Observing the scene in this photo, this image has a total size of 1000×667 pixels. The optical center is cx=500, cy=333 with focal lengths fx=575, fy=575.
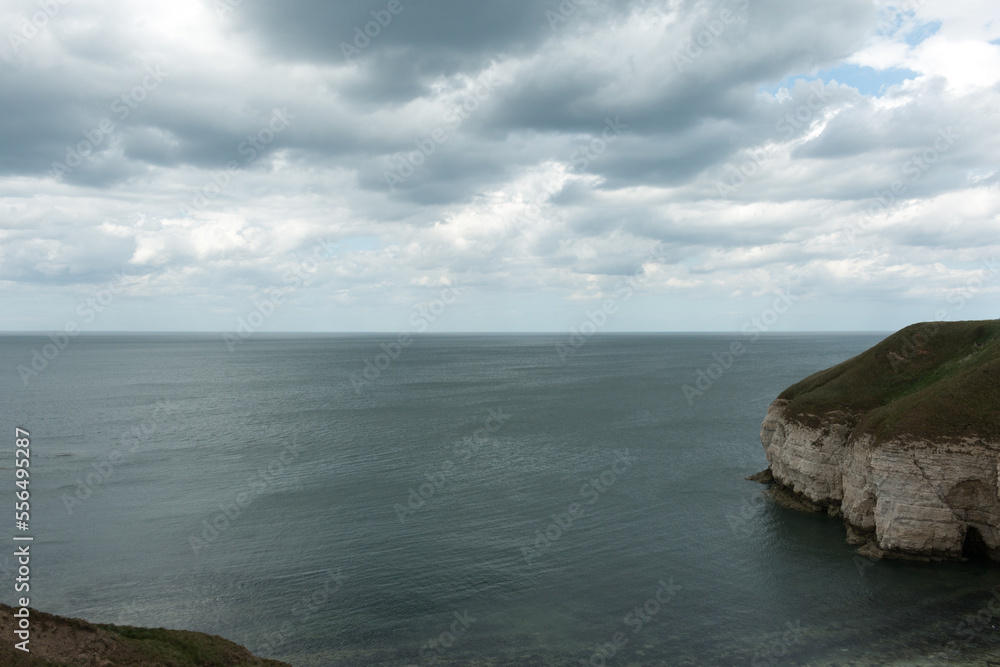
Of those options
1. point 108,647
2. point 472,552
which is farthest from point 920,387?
point 108,647

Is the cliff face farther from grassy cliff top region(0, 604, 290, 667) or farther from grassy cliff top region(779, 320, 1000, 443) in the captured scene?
grassy cliff top region(0, 604, 290, 667)

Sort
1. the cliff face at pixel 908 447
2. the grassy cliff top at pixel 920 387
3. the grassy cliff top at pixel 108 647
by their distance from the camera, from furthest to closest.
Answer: the grassy cliff top at pixel 920 387 < the cliff face at pixel 908 447 < the grassy cliff top at pixel 108 647

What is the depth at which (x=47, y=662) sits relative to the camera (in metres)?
19.2

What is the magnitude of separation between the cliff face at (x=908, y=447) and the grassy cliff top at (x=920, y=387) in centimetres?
8

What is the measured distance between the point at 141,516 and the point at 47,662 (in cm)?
3222

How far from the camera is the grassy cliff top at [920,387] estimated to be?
38.2m

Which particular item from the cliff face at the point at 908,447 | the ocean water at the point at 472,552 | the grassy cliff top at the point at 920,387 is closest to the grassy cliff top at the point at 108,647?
the ocean water at the point at 472,552

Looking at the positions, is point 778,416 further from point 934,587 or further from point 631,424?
point 631,424

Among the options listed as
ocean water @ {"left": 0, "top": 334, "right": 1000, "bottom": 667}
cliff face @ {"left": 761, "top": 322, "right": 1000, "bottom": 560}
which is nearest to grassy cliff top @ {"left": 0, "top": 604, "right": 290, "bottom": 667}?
ocean water @ {"left": 0, "top": 334, "right": 1000, "bottom": 667}

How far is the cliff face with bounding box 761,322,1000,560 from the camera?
36.4m

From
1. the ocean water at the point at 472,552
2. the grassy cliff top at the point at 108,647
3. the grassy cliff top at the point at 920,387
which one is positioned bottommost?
the ocean water at the point at 472,552

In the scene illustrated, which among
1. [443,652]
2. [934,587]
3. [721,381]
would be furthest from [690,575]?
[721,381]

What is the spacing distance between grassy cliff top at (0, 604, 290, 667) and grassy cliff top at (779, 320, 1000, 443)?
1596 inches

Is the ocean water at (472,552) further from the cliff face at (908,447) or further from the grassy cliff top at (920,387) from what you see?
the grassy cliff top at (920,387)
